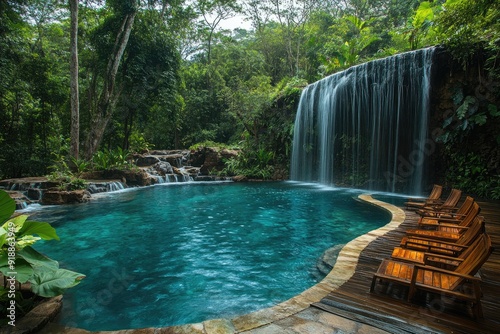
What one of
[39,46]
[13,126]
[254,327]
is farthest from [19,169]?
[254,327]

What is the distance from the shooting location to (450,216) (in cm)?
547

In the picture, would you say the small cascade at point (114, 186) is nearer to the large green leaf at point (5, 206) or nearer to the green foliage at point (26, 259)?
the green foliage at point (26, 259)

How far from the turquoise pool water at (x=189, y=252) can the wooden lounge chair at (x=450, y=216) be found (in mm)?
1526

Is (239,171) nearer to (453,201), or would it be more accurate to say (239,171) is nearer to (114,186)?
(114,186)

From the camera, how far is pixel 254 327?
8.09 feet

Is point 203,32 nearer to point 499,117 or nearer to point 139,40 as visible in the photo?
point 139,40

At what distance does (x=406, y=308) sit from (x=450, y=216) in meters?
3.87

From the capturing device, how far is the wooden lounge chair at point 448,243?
3079 millimetres

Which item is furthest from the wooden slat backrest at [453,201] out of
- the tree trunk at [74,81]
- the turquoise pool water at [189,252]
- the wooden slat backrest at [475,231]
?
the tree trunk at [74,81]

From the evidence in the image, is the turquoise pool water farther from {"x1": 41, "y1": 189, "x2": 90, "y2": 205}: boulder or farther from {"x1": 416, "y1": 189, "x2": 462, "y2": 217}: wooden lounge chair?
{"x1": 416, "y1": 189, "x2": 462, "y2": 217}: wooden lounge chair

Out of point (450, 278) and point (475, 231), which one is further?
point (475, 231)

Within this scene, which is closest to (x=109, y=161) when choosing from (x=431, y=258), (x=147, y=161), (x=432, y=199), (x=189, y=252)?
(x=147, y=161)

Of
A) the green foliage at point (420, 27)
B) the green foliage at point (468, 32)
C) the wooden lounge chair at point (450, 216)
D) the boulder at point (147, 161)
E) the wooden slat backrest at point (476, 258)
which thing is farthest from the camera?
the boulder at point (147, 161)

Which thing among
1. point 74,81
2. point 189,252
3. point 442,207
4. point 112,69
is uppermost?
point 112,69
